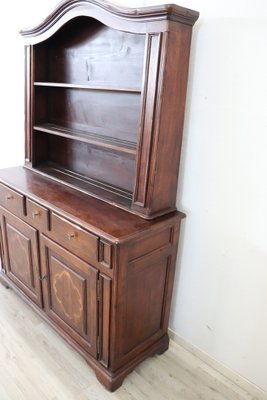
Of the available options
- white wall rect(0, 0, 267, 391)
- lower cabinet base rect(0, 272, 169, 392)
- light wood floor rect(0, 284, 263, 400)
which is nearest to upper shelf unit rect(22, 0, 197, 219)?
white wall rect(0, 0, 267, 391)

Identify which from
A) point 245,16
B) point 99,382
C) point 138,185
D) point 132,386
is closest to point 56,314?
point 99,382

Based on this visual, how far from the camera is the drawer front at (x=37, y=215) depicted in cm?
163

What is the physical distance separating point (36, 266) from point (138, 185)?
0.84 meters

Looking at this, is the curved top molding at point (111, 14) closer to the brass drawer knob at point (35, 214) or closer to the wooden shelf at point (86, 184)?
the wooden shelf at point (86, 184)

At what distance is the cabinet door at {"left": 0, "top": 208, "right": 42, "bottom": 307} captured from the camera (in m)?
1.82

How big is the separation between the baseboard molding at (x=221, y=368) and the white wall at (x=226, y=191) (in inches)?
1.2

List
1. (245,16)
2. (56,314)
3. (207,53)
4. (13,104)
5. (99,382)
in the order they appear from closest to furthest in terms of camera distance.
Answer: (245,16) → (207,53) → (99,382) → (56,314) → (13,104)

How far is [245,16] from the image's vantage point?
1.24m

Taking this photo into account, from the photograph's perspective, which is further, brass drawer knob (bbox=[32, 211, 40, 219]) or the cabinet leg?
the cabinet leg

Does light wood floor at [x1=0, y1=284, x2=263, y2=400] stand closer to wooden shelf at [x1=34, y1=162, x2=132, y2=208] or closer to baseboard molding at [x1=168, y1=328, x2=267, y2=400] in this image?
baseboard molding at [x1=168, y1=328, x2=267, y2=400]

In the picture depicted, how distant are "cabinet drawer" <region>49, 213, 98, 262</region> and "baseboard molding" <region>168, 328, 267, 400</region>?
2.76 ft

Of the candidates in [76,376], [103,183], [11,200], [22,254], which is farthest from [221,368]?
[11,200]

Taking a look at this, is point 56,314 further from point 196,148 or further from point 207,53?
point 207,53

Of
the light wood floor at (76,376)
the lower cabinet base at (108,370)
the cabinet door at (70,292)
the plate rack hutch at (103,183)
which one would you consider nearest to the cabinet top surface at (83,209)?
the plate rack hutch at (103,183)
